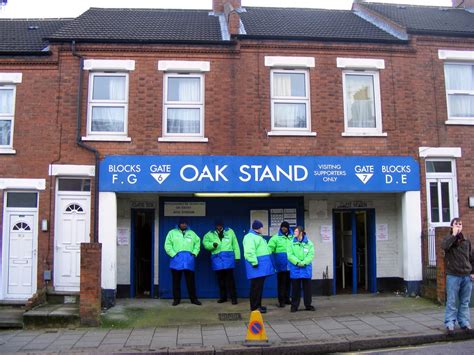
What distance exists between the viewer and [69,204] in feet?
36.8

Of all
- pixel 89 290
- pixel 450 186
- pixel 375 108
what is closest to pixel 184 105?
pixel 375 108

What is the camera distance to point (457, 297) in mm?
7855

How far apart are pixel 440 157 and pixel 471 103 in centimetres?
175

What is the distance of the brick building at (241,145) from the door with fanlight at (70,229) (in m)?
0.03

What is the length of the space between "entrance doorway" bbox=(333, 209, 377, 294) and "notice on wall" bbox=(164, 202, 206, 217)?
3.43m

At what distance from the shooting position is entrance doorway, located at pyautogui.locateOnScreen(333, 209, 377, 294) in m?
12.3

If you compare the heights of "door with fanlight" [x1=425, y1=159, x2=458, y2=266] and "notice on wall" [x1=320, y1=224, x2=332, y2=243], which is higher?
"door with fanlight" [x1=425, y1=159, x2=458, y2=266]

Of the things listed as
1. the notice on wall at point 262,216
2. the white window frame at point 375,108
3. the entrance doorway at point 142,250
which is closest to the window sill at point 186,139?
the entrance doorway at point 142,250

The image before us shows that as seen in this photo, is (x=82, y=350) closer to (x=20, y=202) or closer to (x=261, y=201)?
(x=20, y=202)

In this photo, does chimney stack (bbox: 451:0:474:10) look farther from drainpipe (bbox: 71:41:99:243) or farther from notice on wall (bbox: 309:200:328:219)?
drainpipe (bbox: 71:41:99:243)

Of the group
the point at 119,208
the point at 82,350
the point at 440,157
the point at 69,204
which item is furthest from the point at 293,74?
the point at 82,350

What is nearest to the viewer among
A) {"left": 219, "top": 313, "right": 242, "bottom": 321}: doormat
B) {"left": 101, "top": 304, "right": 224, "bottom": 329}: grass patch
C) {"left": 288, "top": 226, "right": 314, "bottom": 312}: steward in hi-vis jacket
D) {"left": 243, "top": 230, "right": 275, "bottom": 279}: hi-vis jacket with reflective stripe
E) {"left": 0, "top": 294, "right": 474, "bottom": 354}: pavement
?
{"left": 0, "top": 294, "right": 474, "bottom": 354}: pavement

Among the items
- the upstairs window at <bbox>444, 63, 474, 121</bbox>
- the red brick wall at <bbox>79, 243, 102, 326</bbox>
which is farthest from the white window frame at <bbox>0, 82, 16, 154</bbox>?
the upstairs window at <bbox>444, 63, 474, 121</bbox>

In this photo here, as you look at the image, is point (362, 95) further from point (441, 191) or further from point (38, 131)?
point (38, 131)
